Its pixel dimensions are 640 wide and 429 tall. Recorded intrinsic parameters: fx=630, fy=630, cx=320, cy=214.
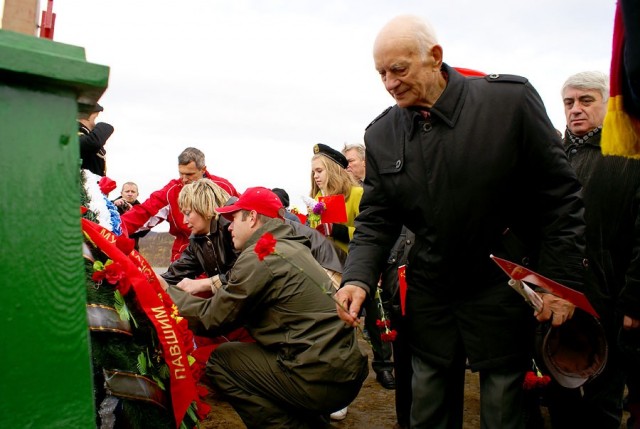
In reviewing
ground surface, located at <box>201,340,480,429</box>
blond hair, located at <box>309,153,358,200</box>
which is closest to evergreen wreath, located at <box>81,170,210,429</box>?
ground surface, located at <box>201,340,480,429</box>

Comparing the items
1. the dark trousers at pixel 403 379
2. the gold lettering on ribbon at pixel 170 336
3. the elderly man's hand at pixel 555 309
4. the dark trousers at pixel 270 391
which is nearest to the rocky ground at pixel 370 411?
the dark trousers at pixel 403 379

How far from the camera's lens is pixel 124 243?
8.81 ft

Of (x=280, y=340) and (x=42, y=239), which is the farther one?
(x=280, y=340)

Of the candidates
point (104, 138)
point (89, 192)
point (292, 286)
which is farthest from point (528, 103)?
point (104, 138)

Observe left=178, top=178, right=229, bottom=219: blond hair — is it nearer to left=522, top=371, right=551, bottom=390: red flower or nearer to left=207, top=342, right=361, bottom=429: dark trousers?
left=207, top=342, right=361, bottom=429: dark trousers

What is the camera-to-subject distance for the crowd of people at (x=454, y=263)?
7.61 feet

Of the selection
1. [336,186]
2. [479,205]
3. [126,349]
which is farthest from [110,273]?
[336,186]

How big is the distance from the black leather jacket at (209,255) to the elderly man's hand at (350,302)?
6.71ft

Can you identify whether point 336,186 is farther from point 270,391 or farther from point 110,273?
point 110,273

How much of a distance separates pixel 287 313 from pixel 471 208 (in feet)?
4.53

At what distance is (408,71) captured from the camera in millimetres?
2326

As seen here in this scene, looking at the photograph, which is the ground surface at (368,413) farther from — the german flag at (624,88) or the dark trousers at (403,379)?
the german flag at (624,88)

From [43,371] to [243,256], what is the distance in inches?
94.4

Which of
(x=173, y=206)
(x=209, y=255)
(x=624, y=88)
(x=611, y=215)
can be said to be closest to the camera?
(x=624, y=88)
